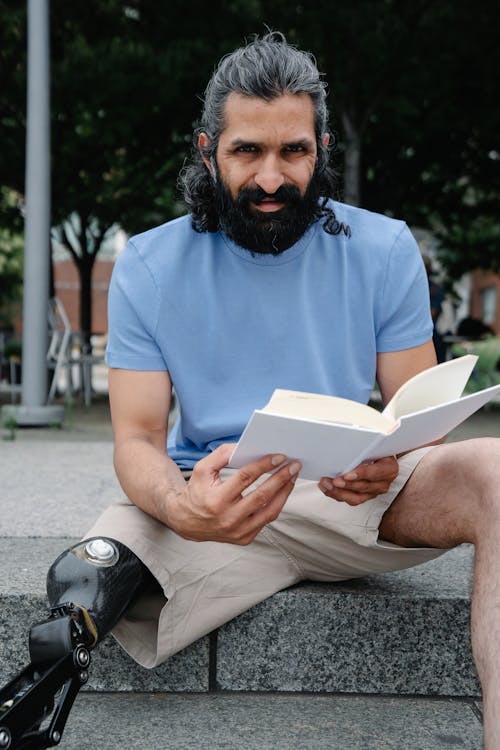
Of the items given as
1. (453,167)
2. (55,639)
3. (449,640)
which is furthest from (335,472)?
(453,167)

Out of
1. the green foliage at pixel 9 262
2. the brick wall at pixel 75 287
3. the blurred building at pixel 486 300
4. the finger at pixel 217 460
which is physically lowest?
the brick wall at pixel 75 287

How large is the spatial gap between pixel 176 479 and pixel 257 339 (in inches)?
17.5

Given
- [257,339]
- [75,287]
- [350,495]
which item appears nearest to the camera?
[350,495]

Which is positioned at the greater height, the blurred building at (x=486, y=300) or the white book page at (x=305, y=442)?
the white book page at (x=305, y=442)

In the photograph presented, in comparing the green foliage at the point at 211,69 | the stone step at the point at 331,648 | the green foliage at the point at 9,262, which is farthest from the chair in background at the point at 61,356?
the stone step at the point at 331,648

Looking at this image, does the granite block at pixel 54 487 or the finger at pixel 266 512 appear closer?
the finger at pixel 266 512

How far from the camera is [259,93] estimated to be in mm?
2352

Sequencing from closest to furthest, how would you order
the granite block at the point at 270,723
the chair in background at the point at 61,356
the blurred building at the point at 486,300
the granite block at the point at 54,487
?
1. the granite block at the point at 270,723
2. the granite block at the point at 54,487
3. the chair in background at the point at 61,356
4. the blurred building at the point at 486,300

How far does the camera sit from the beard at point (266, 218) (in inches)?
92.9

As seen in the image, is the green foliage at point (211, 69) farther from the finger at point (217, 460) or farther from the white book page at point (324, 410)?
the white book page at point (324, 410)

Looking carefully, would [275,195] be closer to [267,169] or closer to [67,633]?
[267,169]

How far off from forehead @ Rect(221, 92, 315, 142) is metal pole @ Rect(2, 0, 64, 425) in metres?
5.65

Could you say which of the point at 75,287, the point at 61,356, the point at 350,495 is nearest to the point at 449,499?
the point at 350,495

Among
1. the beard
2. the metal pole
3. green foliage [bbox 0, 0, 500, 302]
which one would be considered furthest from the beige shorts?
green foliage [bbox 0, 0, 500, 302]
